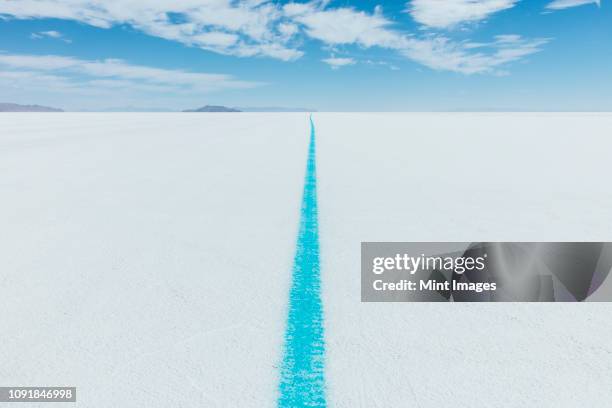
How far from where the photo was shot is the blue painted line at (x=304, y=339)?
7.98 feet

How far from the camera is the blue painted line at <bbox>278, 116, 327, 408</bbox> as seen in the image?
7.98ft

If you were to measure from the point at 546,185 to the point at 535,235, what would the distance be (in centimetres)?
396

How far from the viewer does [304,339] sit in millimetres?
2996

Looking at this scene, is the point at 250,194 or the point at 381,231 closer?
the point at 381,231

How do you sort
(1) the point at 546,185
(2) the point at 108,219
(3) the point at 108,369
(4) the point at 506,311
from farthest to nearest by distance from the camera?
(1) the point at 546,185 < (2) the point at 108,219 < (4) the point at 506,311 < (3) the point at 108,369

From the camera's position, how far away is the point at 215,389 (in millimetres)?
2461

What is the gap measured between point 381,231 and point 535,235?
1470mm

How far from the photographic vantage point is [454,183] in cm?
900

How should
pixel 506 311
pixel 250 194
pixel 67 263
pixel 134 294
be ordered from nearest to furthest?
1. pixel 506 311
2. pixel 134 294
3. pixel 67 263
4. pixel 250 194

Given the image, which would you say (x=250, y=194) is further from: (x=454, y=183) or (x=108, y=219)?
(x=454, y=183)

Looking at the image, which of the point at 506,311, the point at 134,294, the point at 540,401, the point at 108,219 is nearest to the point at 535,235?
the point at 506,311

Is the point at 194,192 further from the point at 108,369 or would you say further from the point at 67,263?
the point at 108,369

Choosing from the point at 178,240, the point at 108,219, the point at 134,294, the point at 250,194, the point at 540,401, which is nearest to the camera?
the point at 540,401

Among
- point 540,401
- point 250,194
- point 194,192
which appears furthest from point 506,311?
point 194,192
